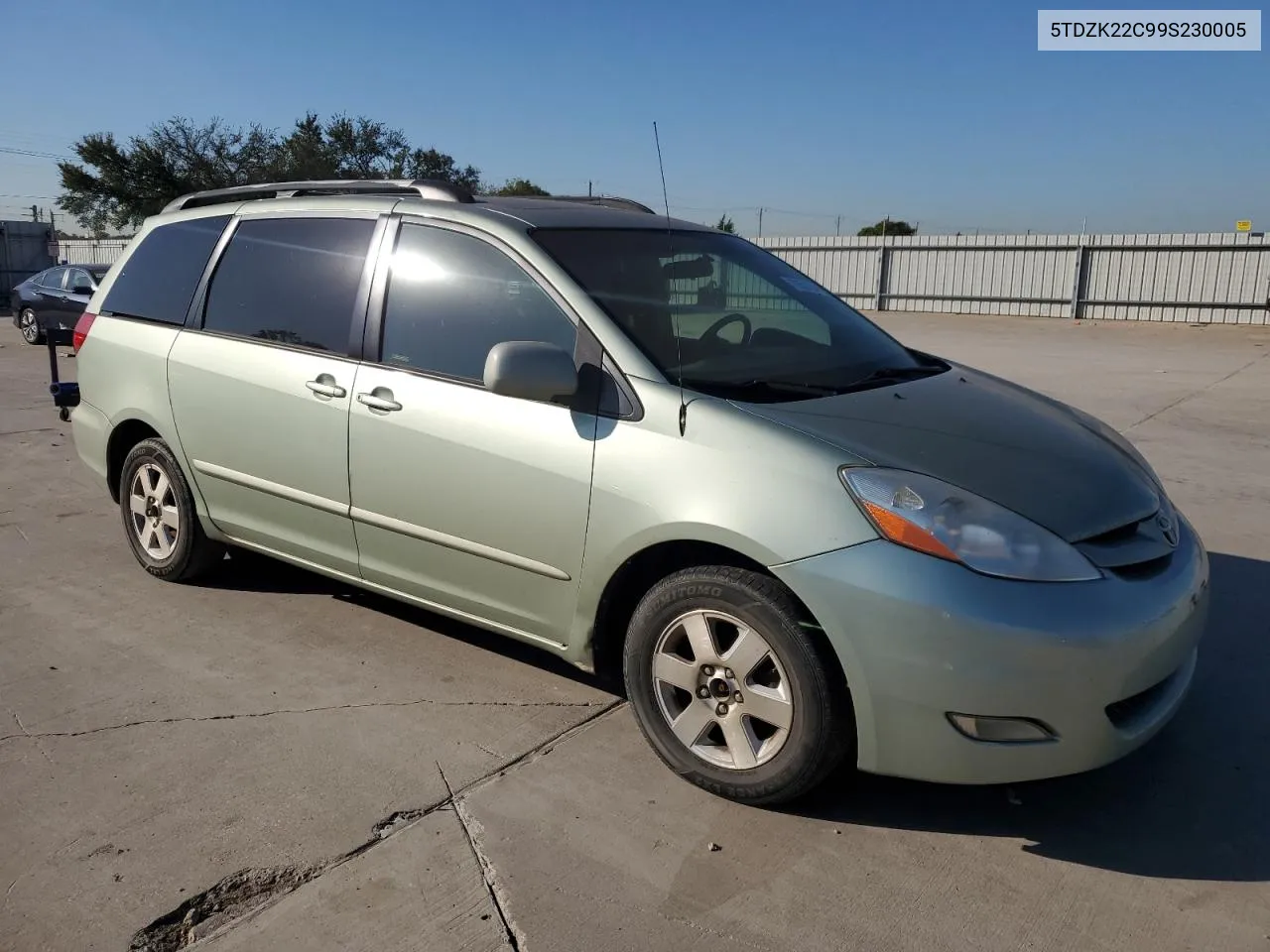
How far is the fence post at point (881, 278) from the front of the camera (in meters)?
27.5

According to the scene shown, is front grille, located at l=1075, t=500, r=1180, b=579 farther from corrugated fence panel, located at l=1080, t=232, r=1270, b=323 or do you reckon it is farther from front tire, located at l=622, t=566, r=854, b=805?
corrugated fence panel, located at l=1080, t=232, r=1270, b=323

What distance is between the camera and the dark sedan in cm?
1652

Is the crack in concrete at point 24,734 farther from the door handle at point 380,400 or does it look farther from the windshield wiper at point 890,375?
the windshield wiper at point 890,375

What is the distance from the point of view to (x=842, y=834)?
2867mm

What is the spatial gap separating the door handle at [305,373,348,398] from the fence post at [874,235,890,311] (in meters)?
25.4

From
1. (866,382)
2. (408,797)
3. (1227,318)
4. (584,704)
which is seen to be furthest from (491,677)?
(1227,318)

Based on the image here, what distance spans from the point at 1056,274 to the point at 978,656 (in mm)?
24893

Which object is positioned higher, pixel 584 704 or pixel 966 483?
pixel 966 483

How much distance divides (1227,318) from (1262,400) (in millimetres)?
13344

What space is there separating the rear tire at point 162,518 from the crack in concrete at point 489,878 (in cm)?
221

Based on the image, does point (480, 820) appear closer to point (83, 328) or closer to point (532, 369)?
point (532, 369)

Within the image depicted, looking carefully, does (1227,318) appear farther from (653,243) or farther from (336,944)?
(336,944)

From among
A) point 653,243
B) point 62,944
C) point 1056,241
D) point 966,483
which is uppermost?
point 1056,241

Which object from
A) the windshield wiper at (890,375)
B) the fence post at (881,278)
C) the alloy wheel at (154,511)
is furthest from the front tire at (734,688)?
the fence post at (881,278)
